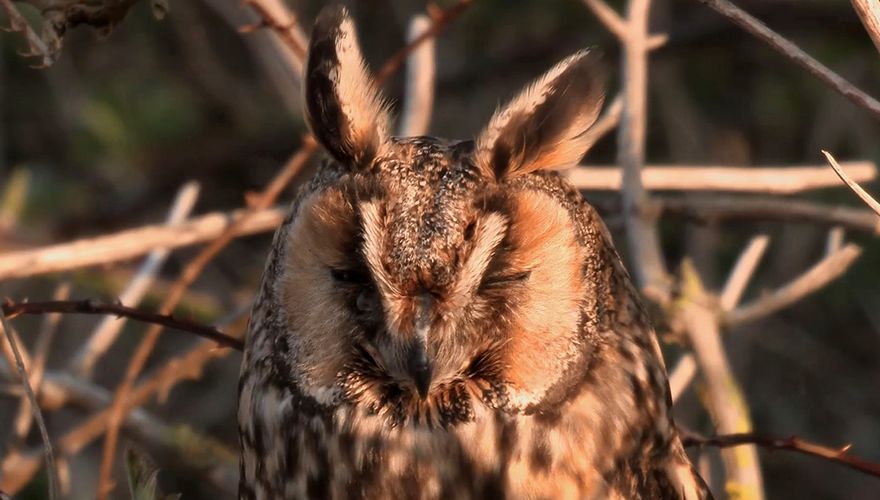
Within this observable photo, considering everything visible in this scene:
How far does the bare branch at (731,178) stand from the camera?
2.80 metres

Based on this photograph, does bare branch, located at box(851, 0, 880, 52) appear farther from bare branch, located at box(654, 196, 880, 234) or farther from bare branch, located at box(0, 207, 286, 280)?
bare branch, located at box(0, 207, 286, 280)

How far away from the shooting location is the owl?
1.95 metres

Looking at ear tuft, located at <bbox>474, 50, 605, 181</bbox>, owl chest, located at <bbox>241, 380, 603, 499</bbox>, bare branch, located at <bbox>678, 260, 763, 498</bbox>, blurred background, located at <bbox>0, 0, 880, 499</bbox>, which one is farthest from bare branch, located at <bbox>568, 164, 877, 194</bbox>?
blurred background, located at <bbox>0, 0, 880, 499</bbox>

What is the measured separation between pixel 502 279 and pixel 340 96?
13.0 inches

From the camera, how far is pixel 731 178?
111 inches

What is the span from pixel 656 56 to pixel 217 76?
1471 millimetres

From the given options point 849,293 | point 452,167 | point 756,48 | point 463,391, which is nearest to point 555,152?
point 452,167

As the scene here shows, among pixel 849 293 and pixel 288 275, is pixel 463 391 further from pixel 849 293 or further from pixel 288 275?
pixel 849 293

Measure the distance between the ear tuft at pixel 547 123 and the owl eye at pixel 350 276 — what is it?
0.22m

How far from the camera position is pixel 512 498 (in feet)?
7.06

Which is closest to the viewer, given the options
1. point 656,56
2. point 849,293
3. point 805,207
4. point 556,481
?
point 556,481

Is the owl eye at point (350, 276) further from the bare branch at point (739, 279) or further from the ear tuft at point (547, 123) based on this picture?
the bare branch at point (739, 279)

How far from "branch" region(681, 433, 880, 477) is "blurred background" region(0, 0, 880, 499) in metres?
2.15

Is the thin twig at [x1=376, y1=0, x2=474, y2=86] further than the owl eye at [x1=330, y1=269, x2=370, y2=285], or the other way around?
the thin twig at [x1=376, y1=0, x2=474, y2=86]
